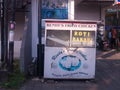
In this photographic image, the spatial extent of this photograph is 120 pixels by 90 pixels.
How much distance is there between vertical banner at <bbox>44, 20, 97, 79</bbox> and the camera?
12977 mm

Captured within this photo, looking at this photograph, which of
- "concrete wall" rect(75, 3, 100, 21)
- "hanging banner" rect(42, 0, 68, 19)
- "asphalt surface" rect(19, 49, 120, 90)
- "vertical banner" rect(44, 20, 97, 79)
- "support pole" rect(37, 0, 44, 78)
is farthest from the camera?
"concrete wall" rect(75, 3, 100, 21)

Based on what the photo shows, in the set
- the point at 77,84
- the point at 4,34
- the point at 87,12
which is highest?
the point at 87,12

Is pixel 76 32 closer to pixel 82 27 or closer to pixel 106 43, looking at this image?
Answer: pixel 82 27

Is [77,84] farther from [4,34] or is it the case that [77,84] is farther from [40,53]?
[4,34]

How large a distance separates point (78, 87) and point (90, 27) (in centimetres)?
210

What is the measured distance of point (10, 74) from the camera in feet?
43.1

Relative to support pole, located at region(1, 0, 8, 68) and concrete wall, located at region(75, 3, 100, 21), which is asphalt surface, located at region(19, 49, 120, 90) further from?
concrete wall, located at region(75, 3, 100, 21)

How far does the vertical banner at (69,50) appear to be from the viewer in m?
13.0

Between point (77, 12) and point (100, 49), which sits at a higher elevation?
point (77, 12)

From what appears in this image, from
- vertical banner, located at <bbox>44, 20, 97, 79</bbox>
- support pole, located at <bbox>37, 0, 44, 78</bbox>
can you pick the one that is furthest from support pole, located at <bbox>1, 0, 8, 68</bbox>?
vertical banner, located at <bbox>44, 20, 97, 79</bbox>

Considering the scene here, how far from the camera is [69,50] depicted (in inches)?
513

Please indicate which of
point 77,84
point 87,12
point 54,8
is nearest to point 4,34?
point 54,8

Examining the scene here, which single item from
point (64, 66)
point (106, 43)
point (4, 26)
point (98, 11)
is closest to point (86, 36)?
point (64, 66)

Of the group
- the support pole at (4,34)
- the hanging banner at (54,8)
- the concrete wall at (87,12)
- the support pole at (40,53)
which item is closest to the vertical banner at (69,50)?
the support pole at (40,53)
